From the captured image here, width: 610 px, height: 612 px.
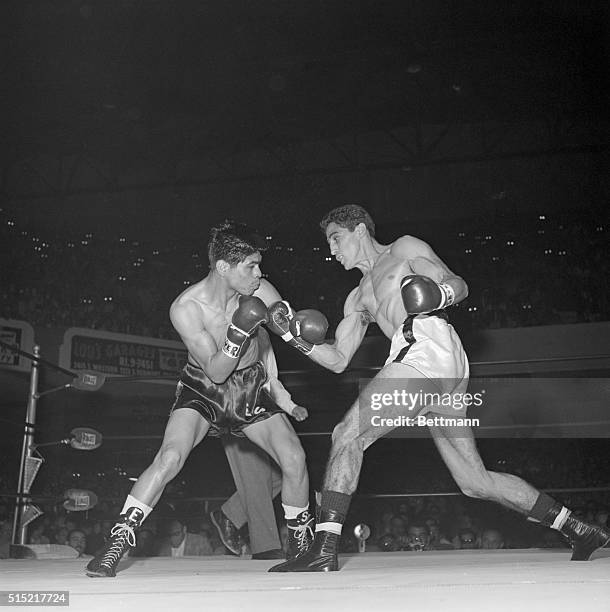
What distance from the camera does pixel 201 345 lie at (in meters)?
2.90

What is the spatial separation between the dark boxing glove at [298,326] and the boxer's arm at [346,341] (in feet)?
0.12

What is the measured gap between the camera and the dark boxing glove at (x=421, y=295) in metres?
2.46

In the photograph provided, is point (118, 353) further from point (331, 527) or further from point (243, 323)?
point (331, 527)

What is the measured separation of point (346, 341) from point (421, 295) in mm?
551

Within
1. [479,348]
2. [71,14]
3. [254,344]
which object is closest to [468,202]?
[479,348]

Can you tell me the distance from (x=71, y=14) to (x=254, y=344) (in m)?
4.22

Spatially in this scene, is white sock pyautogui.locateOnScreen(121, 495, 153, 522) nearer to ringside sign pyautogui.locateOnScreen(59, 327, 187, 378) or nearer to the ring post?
the ring post

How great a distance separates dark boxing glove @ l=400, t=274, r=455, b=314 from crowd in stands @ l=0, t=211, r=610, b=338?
312 inches

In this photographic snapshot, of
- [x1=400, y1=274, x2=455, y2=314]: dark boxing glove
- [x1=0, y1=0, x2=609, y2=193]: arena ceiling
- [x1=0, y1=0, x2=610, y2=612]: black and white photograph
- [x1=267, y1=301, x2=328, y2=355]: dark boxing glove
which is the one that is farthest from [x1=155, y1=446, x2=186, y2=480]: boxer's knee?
[x1=0, y1=0, x2=609, y2=193]: arena ceiling

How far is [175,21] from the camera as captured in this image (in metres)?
6.90

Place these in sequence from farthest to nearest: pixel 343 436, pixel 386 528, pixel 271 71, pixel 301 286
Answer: pixel 301 286 → pixel 271 71 → pixel 386 528 → pixel 343 436

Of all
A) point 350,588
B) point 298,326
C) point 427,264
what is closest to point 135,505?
point 298,326

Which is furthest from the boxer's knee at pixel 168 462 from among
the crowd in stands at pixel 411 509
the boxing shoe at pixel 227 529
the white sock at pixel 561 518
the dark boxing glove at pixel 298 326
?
the crowd in stands at pixel 411 509

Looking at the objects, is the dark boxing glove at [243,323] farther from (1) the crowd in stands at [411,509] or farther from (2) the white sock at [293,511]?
(1) the crowd in stands at [411,509]
